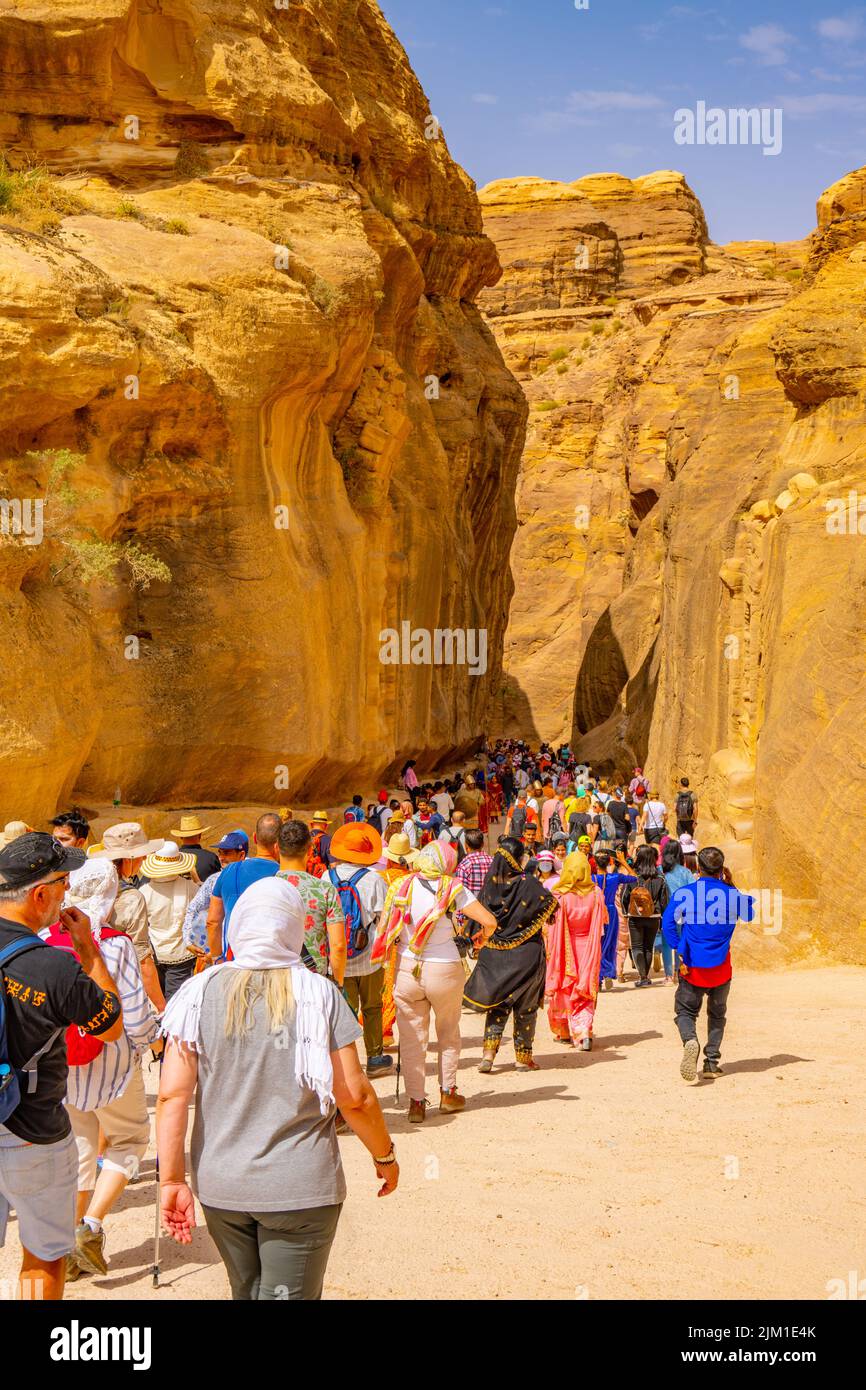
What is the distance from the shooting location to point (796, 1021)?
34.1 ft

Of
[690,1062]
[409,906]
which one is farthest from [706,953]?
[409,906]

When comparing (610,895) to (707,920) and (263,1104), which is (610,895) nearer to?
(707,920)

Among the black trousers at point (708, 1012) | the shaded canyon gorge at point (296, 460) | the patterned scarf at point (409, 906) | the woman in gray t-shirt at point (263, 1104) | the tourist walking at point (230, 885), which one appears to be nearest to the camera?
the woman in gray t-shirt at point (263, 1104)

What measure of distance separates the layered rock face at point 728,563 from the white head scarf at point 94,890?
8.77 m

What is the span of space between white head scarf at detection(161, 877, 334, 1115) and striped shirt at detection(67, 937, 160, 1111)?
1.55 metres

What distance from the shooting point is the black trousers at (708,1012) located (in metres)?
8.75

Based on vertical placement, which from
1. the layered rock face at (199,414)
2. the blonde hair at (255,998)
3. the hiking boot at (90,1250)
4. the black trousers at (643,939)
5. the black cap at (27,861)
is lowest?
the black trousers at (643,939)

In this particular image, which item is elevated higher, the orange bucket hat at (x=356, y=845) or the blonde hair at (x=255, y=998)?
the blonde hair at (x=255, y=998)

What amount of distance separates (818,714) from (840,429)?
7.20m

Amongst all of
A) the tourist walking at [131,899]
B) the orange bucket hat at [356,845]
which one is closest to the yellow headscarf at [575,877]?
the orange bucket hat at [356,845]

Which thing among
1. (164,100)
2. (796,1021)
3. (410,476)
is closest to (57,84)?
(164,100)

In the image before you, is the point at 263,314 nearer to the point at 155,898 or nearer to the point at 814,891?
the point at 814,891

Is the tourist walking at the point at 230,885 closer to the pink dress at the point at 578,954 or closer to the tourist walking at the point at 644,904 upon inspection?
the pink dress at the point at 578,954

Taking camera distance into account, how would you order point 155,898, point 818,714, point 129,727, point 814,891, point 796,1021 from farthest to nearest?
1. point 129,727
2. point 818,714
3. point 814,891
4. point 796,1021
5. point 155,898
